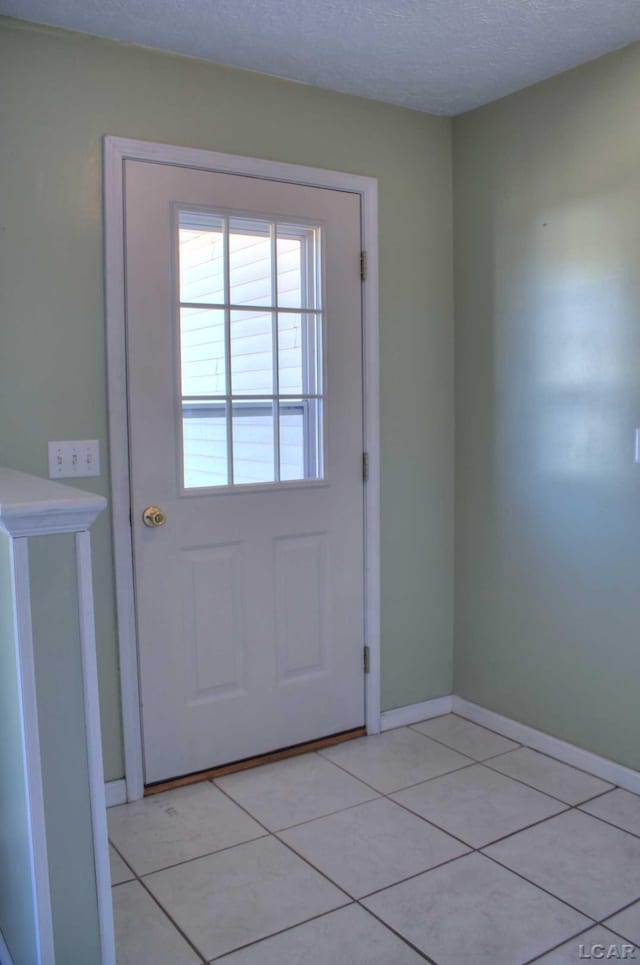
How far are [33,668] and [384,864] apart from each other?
1250mm

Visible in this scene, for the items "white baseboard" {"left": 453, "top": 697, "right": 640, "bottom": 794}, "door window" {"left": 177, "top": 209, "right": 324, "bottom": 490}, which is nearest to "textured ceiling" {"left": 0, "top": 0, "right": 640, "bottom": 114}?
"door window" {"left": 177, "top": 209, "right": 324, "bottom": 490}

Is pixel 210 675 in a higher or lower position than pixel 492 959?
higher

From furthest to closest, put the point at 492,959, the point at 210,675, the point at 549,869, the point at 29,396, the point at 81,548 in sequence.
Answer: the point at 210,675 → the point at 29,396 → the point at 549,869 → the point at 492,959 → the point at 81,548

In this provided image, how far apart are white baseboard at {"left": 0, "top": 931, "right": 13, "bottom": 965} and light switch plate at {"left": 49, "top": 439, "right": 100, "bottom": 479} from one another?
1220 mm

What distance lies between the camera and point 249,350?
108 inches

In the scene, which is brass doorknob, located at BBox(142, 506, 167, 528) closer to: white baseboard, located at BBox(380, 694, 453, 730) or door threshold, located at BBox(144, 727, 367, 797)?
door threshold, located at BBox(144, 727, 367, 797)

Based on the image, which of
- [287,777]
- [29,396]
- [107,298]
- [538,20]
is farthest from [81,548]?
[538,20]

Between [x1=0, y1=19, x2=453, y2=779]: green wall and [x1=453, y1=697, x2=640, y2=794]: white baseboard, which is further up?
[x1=0, y1=19, x2=453, y2=779]: green wall

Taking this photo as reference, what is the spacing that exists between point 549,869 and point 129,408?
5.90 feet

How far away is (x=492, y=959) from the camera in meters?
1.85

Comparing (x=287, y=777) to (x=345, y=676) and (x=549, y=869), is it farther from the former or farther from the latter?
(x=549, y=869)

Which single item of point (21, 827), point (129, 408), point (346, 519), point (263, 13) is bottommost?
point (21, 827)

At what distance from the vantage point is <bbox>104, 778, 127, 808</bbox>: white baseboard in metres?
2.58

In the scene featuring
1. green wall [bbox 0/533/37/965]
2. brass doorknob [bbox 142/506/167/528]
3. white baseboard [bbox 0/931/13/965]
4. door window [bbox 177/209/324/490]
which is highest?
door window [bbox 177/209/324/490]
